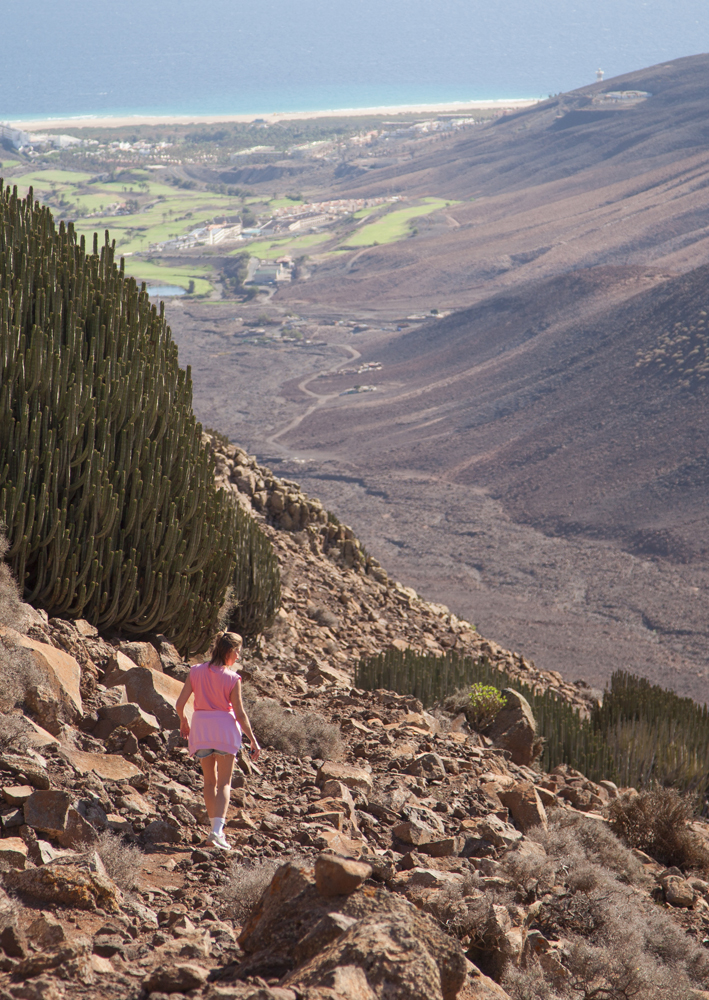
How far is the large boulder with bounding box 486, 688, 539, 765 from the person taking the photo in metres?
7.73

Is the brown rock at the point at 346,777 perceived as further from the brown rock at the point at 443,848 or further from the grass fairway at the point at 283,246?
the grass fairway at the point at 283,246

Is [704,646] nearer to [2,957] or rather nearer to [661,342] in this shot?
[661,342]

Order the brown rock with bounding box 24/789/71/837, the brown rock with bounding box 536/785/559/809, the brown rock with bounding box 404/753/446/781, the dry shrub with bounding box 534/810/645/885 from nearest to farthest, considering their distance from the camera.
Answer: the brown rock with bounding box 24/789/71/837, the dry shrub with bounding box 534/810/645/885, the brown rock with bounding box 404/753/446/781, the brown rock with bounding box 536/785/559/809

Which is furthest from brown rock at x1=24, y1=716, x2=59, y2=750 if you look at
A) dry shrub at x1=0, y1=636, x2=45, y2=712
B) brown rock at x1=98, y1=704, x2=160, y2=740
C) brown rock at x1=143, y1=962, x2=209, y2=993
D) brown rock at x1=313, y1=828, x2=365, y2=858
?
brown rock at x1=143, y1=962, x2=209, y2=993

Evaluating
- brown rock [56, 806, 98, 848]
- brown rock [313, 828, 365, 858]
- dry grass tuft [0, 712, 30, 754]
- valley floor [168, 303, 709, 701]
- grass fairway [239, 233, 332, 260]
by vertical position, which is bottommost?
valley floor [168, 303, 709, 701]

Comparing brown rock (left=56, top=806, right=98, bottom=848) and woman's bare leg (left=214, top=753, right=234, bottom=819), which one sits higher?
brown rock (left=56, top=806, right=98, bottom=848)

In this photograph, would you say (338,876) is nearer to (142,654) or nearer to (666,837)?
(142,654)

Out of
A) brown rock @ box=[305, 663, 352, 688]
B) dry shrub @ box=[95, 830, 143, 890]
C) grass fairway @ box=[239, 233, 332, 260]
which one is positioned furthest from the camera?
grass fairway @ box=[239, 233, 332, 260]

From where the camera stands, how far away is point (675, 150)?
88.4m

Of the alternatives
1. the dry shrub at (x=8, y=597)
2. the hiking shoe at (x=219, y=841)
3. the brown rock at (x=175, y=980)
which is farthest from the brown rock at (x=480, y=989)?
the dry shrub at (x=8, y=597)

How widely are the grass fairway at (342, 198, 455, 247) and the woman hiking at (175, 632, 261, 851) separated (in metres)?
85.2

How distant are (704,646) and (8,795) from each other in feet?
82.8

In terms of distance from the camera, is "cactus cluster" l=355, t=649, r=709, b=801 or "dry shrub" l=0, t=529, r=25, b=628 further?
"cactus cluster" l=355, t=649, r=709, b=801

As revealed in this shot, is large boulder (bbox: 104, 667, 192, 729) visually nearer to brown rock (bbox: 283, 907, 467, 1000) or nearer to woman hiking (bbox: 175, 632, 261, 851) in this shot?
woman hiking (bbox: 175, 632, 261, 851)
